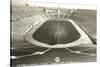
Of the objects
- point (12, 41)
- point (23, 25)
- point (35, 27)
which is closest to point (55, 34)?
point (35, 27)

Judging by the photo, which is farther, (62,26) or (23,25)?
(62,26)

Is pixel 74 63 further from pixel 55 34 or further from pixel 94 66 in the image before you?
pixel 55 34

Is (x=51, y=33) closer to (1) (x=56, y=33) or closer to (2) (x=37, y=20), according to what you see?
(1) (x=56, y=33)

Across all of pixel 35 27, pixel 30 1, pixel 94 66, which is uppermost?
pixel 30 1

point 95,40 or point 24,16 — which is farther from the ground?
point 24,16
